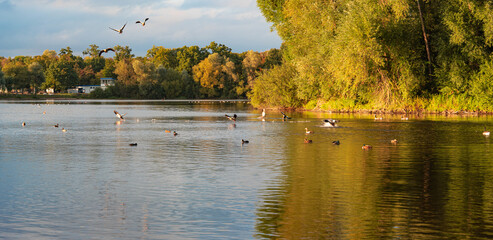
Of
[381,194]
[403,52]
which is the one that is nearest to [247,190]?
[381,194]

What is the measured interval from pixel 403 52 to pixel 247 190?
52936mm

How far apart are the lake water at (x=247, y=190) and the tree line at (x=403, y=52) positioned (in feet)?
103

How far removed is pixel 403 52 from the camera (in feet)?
223

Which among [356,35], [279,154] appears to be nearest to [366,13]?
[356,35]

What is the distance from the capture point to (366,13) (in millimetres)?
65250

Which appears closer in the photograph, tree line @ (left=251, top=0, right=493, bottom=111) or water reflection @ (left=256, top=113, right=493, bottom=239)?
water reflection @ (left=256, top=113, right=493, bottom=239)

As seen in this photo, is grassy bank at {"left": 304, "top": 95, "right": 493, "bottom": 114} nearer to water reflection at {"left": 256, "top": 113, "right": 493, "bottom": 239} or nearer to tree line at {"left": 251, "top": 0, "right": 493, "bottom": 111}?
tree line at {"left": 251, "top": 0, "right": 493, "bottom": 111}

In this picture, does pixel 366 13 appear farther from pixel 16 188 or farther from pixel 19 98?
pixel 19 98

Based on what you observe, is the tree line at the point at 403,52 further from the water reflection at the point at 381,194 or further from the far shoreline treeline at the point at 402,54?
the water reflection at the point at 381,194

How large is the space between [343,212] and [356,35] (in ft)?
168

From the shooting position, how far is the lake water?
14398 mm

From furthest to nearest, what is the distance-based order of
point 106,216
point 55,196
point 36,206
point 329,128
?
point 329,128 → point 55,196 → point 36,206 → point 106,216

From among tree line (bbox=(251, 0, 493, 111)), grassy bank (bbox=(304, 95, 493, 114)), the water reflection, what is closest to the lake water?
the water reflection

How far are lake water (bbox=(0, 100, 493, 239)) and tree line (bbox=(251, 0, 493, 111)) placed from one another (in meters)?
31.4
